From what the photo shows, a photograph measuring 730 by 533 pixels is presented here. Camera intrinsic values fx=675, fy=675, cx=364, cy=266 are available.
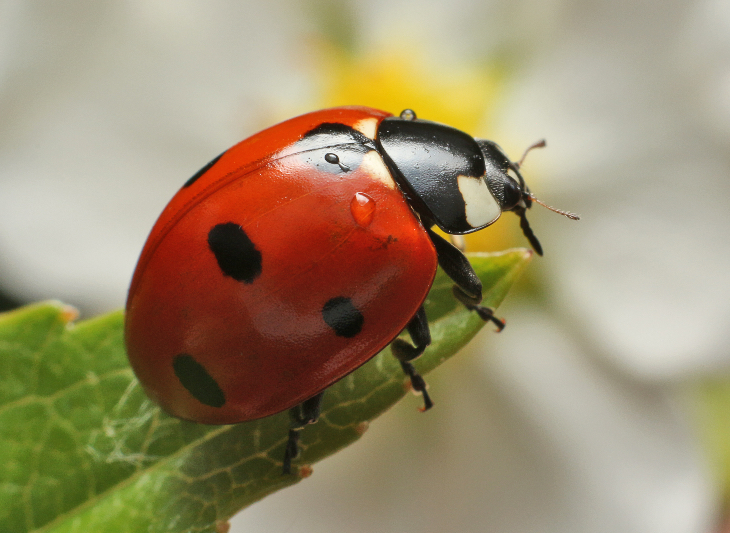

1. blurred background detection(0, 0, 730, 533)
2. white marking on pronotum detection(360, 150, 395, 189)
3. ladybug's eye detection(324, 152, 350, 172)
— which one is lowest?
blurred background detection(0, 0, 730, 533)

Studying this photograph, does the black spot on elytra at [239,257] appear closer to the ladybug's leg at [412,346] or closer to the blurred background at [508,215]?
the ladybug's leg at [412,346]

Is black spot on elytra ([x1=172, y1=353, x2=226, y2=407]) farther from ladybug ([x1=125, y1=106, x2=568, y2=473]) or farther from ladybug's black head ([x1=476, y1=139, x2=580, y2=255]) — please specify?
ladybug's black head ([x1=476, y1=139, x2=580, y2=255])

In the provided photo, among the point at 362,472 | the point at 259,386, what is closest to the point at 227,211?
the point at 259,386

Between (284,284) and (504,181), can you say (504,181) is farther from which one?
(284,284)

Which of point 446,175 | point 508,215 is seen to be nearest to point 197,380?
point 446,175

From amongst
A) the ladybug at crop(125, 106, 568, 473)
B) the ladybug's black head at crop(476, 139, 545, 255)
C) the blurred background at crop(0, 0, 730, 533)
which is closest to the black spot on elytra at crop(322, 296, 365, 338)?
the ladybug at crop(125, 106, 568, 473)

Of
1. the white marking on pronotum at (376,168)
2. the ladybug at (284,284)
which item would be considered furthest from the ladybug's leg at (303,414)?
the white marking on pronotum at (376,168)

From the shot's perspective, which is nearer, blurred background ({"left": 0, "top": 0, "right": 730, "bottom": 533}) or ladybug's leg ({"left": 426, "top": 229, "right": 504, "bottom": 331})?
ladybug's leg ({"left": 426, "top": 229, "right": 504, "bottom": 331})
